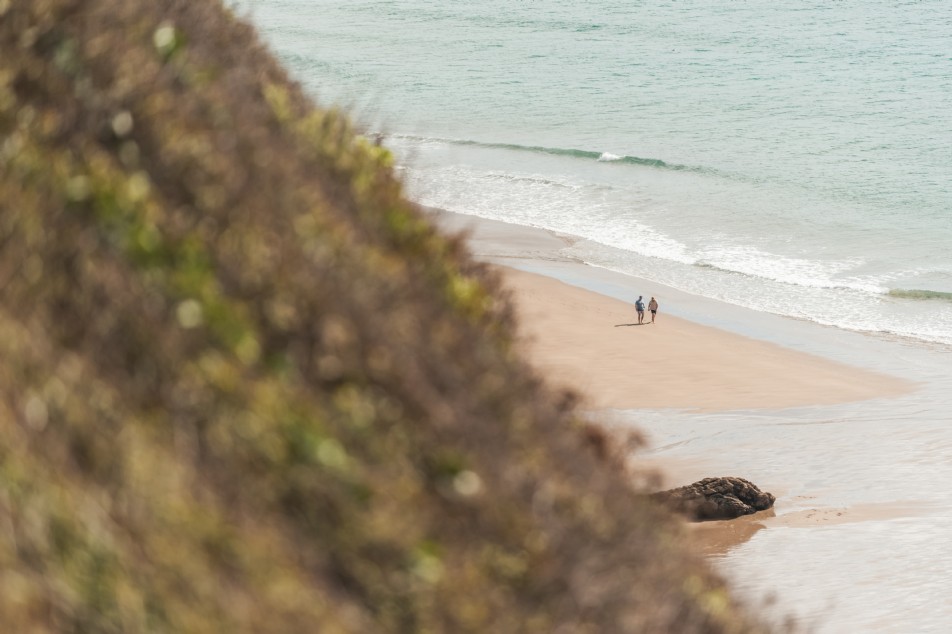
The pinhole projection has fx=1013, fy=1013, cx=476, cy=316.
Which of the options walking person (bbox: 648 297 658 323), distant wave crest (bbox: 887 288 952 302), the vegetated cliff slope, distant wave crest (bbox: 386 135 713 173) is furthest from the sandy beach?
distant wave crest (bbox: 386 135 713 173)

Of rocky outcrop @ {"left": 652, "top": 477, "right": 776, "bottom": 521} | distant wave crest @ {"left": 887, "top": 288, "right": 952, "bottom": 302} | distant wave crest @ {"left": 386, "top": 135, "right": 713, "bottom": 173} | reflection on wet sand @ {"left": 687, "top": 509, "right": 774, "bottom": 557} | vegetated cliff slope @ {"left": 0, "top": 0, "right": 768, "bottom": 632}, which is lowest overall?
reflection on wet sand @ {"left": 687, "top": 509, "right": 774, "bottom": 557}

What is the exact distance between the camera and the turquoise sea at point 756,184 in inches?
604

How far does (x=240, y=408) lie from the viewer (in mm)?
3000

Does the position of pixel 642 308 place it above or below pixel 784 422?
above

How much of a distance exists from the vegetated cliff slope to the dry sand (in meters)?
16.2

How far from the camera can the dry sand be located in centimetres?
2219

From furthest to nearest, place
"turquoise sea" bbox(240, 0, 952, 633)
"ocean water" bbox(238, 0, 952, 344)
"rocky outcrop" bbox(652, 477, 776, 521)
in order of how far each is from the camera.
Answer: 1. "ocean water" bbox(238, 0, 952, 344)
2. "rocky outcrop" bbox(652, 477, 776, 521)
3. "turquoise sea" bbox(240, 0, 952, 633)

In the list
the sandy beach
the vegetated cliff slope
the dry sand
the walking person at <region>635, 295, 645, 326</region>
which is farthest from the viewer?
the walking person at <region>635, 295, 645, 326</region>

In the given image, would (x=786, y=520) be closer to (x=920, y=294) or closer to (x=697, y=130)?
(x=920, y=294)

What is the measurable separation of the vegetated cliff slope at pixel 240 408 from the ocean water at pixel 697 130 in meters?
2.08

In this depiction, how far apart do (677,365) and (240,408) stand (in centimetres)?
2177

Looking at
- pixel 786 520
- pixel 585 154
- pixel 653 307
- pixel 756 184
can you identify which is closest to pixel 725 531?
pixel 786 520

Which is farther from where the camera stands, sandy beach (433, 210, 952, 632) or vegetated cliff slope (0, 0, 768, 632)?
sandy beach (433, 210, 952, 632)

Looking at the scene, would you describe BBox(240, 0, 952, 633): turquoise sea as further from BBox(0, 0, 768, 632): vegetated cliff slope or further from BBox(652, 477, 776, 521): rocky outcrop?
BBox(0, 0, 768, 632): vegetated cliff slope
